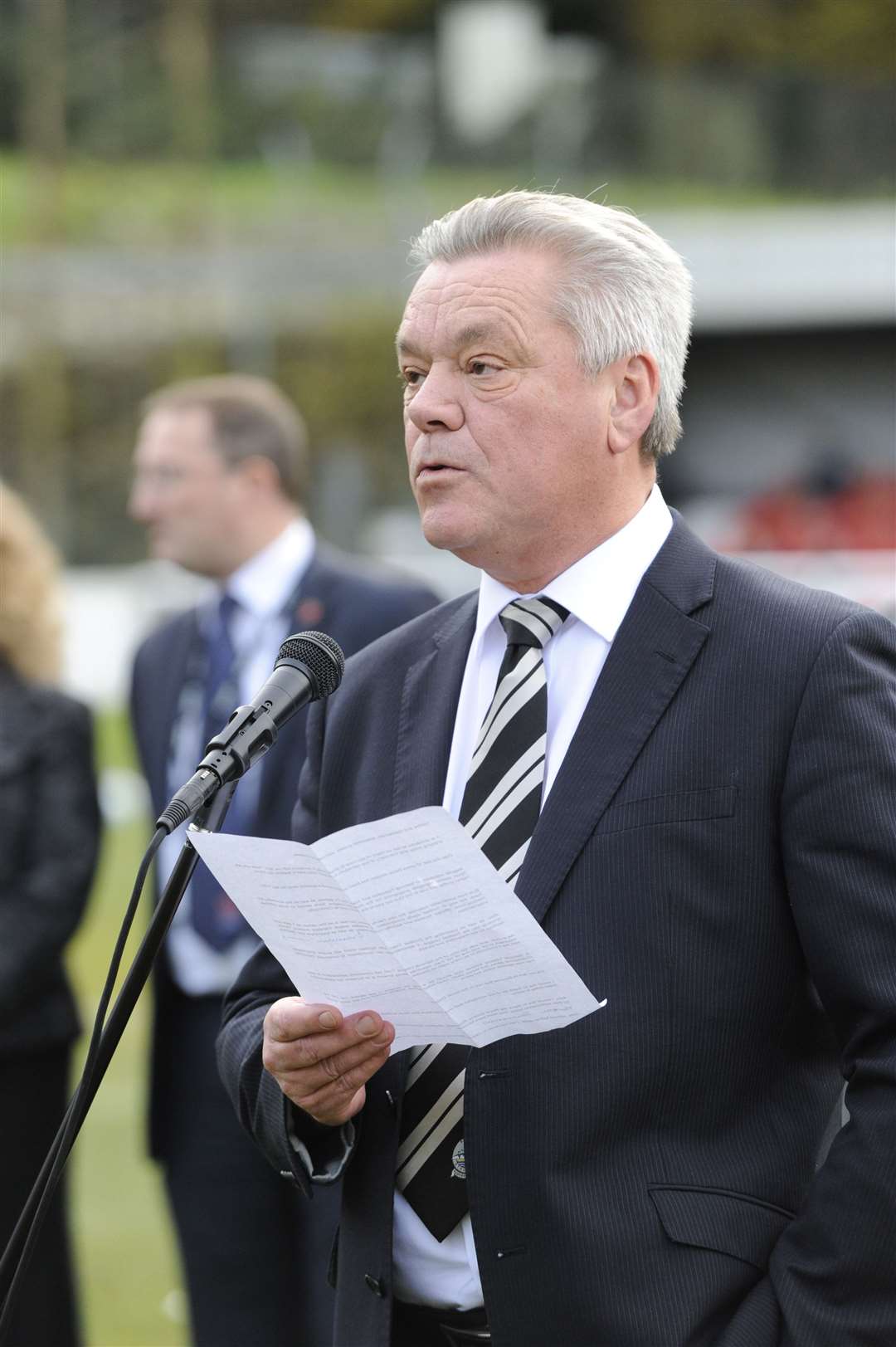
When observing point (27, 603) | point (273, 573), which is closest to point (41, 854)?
point (27, 603)

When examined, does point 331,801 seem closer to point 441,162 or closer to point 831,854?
point 831,854

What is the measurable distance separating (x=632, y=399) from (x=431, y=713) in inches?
20.5

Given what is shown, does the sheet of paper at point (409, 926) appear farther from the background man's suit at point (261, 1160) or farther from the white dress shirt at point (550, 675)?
the background man's suit at point (261, 1160)

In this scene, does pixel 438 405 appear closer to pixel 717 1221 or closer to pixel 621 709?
pixel 621 709

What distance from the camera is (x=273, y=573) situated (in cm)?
453

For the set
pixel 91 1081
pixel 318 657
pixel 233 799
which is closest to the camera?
pixel 91 1081

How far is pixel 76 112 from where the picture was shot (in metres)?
24.3

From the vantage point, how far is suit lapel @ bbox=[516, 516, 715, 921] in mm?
2027

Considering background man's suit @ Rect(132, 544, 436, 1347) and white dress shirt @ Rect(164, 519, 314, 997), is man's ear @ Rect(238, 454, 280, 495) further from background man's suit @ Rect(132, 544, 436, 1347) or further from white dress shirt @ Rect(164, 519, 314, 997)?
background man's suit @ Rect(132, 544, 436, 1347)

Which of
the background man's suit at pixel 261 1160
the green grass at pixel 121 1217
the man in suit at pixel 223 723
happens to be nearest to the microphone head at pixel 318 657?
the man in suit at pixel 223 723

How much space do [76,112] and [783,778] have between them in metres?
24.6

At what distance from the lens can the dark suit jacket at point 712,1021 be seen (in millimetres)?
1910

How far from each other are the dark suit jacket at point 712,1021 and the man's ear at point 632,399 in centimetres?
28

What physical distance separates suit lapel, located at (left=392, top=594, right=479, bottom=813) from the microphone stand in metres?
0.45
